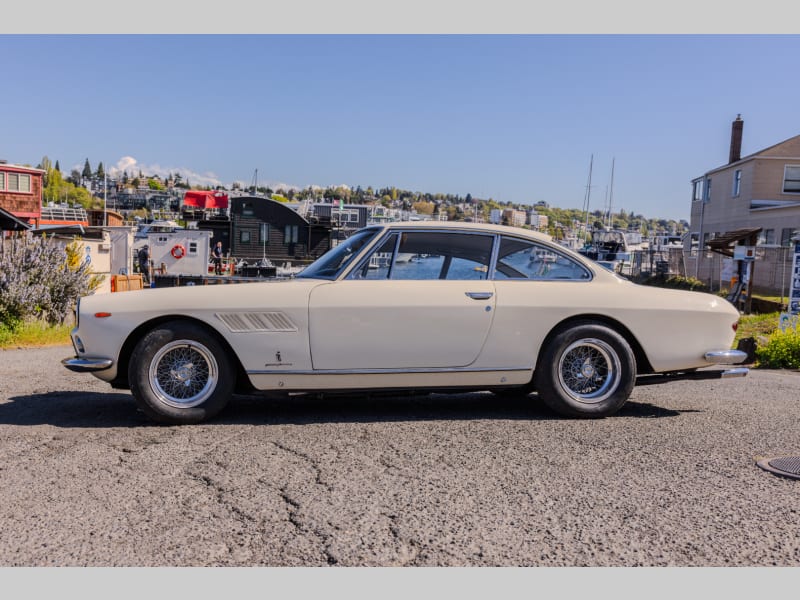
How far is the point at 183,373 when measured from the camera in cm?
545

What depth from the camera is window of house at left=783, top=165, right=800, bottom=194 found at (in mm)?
34562

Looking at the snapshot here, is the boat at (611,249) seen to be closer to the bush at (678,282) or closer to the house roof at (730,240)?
the bush at (678,282)

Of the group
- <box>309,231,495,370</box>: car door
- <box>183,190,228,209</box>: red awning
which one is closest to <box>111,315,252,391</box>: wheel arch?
<box>309,231,495,370</box>: car door

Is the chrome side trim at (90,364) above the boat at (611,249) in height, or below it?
below

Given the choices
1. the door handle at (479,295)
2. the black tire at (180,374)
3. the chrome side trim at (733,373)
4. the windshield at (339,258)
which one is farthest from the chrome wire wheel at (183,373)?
the chrome side trim at (733,373)

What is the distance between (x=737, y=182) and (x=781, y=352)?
1176 inches

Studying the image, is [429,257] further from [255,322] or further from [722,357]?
[722,357]

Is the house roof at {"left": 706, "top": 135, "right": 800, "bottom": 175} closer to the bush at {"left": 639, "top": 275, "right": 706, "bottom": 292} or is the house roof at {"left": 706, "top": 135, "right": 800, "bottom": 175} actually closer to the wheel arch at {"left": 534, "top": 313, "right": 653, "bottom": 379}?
the bush at {"left": 639, "top": 275, "right": 706, "bottom": 292}

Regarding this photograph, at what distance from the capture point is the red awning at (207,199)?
6425 cm

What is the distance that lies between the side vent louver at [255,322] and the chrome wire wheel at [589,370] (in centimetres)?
210

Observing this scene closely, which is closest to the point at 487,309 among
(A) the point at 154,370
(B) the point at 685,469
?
(B) the point at 685,469

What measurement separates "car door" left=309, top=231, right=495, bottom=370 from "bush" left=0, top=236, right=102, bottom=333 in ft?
23.9

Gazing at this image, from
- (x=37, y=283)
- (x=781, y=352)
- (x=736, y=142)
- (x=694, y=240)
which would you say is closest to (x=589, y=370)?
(x=781, y=352)

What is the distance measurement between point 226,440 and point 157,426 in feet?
2.36
